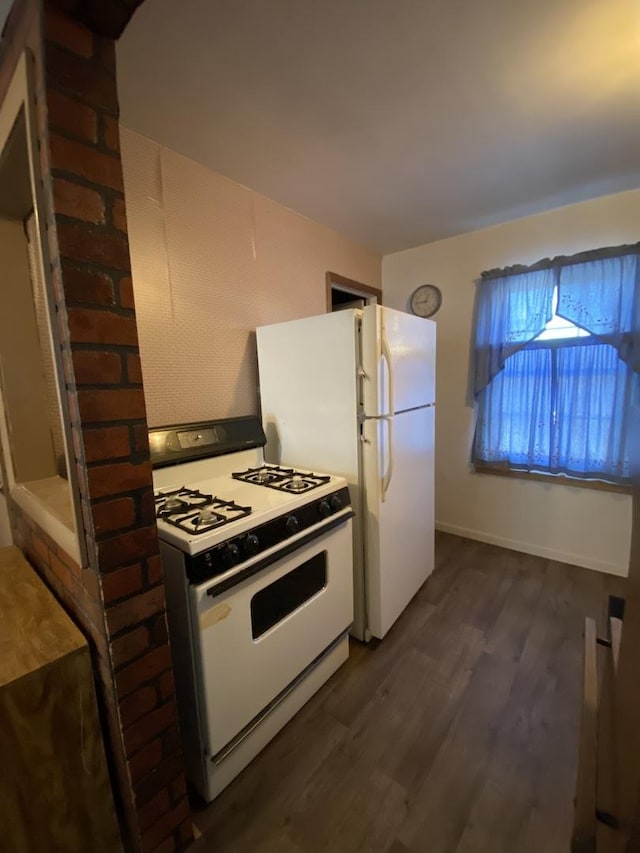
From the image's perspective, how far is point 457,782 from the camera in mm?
1229

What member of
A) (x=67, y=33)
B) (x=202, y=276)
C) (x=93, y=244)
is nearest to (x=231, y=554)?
(x=93, y=244)

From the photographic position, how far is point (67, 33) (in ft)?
2.36

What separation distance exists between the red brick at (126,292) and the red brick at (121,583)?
2.05 feet

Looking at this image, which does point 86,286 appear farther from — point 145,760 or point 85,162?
point 145,760

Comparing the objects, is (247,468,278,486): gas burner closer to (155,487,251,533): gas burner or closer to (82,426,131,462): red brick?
(155,487,251,533): gas burner

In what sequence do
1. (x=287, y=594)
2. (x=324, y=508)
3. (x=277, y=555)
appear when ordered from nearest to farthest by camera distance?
1. (x=277, y=555)
2. (x=287, y=594)
3. (x=324, y=508)

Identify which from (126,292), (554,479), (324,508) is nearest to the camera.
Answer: (126,292)

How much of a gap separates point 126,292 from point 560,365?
8.51 ft

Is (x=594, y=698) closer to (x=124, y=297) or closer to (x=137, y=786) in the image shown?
(x=137, y=786)

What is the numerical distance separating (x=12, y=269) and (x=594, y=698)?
2.30 metres

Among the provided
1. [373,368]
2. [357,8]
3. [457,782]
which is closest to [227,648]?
[457,782]

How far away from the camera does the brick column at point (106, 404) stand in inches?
28.6

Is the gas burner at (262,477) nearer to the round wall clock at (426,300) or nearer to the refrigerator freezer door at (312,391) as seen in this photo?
the refrigerator freezer door at (312,391)

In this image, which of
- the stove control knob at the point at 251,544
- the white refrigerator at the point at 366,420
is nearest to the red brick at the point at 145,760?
the stove control knob at the point at 251,544
